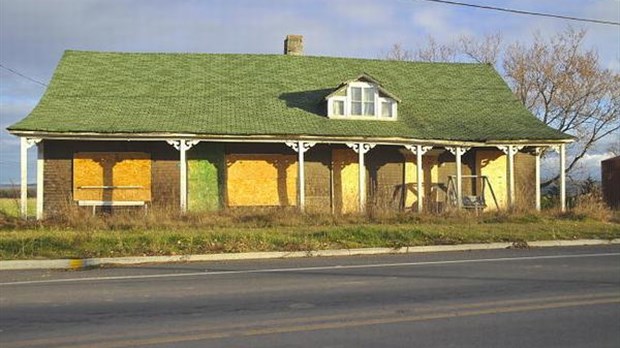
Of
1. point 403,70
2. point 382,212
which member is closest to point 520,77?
point 403,70

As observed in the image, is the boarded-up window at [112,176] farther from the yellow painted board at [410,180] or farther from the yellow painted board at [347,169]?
the yellow painted board at [410,180]

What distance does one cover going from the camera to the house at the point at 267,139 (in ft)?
70.4

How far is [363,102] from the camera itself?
23.9m

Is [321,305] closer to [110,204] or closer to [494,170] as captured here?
[110,204]

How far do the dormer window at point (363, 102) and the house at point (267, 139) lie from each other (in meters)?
0.04

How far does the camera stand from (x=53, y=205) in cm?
2184

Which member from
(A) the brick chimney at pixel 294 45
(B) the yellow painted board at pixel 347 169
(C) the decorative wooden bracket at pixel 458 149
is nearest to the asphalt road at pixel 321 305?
(C) the decorative wooden bracket at pixel 458 149

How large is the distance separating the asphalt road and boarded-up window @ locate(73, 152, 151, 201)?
961 centimetres

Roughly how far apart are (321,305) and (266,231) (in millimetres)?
8360

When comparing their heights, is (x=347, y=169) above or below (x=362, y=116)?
below

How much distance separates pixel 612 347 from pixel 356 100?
18.2 m

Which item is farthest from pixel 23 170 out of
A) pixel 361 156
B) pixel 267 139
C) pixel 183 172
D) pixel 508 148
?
pixel 508 148

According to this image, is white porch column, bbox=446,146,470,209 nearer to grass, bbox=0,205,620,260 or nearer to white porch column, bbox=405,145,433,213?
white porch column, bbox=405,145,433,213

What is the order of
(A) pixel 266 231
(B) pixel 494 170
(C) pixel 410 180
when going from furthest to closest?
(B) pixel 494 170 → (C) pixel 410 180 → (A) pixel 266 231
